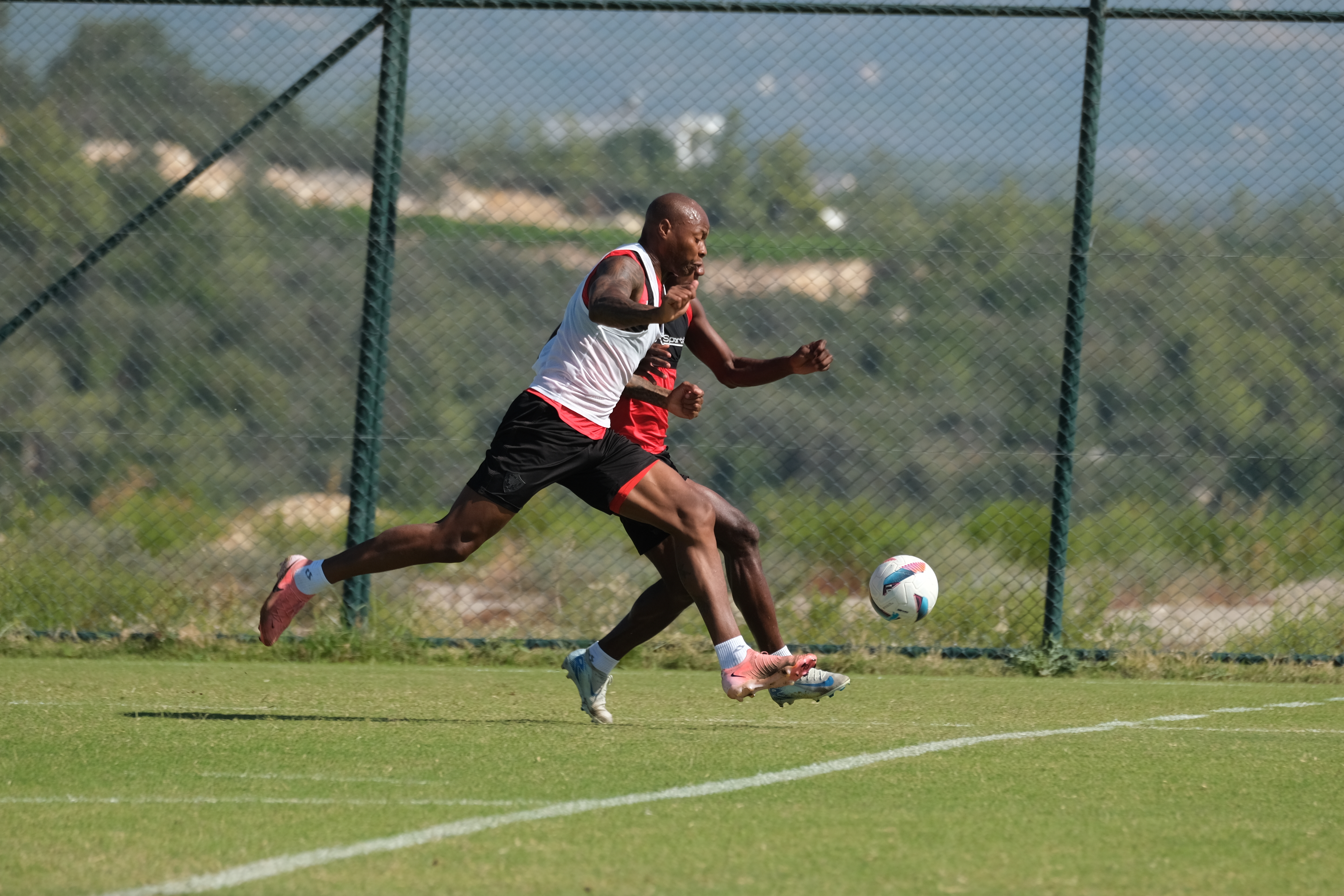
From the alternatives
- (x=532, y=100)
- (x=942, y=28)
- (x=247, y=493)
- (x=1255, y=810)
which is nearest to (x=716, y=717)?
(x=1255, y=810)

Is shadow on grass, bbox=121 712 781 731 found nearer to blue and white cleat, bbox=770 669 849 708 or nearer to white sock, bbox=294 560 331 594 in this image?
blue and white cleat, bbox=770 669 849 708

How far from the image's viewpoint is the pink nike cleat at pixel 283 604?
532 centimetres

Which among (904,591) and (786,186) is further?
(786,186)

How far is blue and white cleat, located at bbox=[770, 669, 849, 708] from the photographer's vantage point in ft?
17.2

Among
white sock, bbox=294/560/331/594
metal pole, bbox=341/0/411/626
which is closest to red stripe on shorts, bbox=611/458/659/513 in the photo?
white sock, bbox=294/560/331/594

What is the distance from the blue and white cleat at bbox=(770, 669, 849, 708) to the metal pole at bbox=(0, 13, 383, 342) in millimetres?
4475

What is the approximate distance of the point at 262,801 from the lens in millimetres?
3873

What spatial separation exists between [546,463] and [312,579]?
1.04 metres

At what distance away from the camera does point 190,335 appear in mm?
18719

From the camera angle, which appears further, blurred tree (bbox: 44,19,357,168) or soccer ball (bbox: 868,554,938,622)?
blurred tree (bbox: 44,19,357,168)

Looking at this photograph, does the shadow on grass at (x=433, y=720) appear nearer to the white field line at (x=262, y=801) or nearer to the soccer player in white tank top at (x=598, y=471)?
the soccer player in white tank top at (x=598, y=471)

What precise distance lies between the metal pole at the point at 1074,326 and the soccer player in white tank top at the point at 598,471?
3054mm

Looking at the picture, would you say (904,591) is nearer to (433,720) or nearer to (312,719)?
(433,720)

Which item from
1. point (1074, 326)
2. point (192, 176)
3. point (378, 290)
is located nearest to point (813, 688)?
point (1074, 326)
